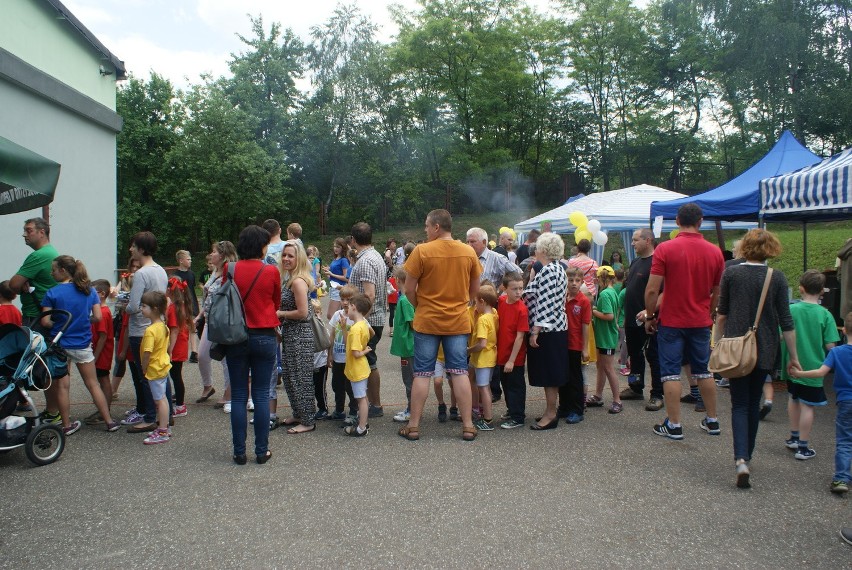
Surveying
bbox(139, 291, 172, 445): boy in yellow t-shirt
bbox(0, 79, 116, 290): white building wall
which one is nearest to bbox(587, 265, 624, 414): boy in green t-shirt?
bbox(139, 291, 172, 445): boy in yellow t-shirt

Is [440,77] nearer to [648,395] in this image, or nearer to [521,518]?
[648,395]

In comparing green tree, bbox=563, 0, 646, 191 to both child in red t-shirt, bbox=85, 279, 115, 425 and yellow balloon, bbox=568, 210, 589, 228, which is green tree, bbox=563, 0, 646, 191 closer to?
yellow balloon, bbox=568, 210, 589, 228

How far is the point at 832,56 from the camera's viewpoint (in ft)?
82.9

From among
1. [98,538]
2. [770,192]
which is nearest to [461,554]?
[98,538]

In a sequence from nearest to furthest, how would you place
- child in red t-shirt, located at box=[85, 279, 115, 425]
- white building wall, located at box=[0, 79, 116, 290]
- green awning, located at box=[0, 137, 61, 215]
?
green awning, located at box=[0, 137, 61, 215] < child in red t-shirt, located at box=[85, 279, 115, 425] < white building wall, located at box=[0, 79, 116, 290]

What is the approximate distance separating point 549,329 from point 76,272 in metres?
4.13

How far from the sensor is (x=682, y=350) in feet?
16.6

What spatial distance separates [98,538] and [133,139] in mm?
32257

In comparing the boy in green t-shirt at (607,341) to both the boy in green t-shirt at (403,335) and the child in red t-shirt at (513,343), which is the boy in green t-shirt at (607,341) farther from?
the boy in green t-shirt at (403,335)

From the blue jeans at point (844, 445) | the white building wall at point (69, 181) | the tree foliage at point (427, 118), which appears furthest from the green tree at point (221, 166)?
the blue jeans at point (844, 445)

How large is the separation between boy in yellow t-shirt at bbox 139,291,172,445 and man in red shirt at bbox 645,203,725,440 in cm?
415

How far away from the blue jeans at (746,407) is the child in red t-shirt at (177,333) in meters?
4.70

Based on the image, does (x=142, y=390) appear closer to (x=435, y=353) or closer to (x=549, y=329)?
(x=435, y=353)

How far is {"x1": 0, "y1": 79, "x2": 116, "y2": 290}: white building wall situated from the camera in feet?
33.6
